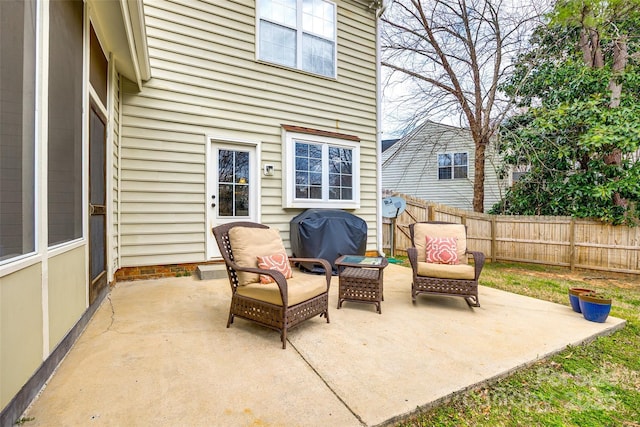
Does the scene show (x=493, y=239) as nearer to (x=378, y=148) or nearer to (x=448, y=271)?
(x=378, y=148)

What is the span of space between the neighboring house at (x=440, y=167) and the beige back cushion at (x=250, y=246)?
10.2 m

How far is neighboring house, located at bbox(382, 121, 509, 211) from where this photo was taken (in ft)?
39.3

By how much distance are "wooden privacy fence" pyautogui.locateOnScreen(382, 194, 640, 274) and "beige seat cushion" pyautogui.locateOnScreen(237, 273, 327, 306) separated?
6035mm

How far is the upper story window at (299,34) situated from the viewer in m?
5.31

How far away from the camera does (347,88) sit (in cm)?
615

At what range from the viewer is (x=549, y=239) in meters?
6.64

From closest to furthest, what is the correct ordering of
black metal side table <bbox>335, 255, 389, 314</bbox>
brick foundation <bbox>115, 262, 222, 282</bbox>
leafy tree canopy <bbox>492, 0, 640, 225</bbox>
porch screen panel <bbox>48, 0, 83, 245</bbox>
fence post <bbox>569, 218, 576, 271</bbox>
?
porch screen panel <bbox>48, 0, 83, 245</bbox> → black metal side table <bbox>335, 255, 389, 314</bbox> → brick foundation <bbox>115, 262, 222, 282</bbox> → leafy tree canopy <bbox>492, 0, 640, 225</bbox> → fence post <bbox>569, 218, 576, 271</bbox>

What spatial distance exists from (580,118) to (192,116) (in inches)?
315

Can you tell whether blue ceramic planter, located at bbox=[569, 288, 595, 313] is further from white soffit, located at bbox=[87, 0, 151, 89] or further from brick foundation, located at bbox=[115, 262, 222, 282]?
white soffit, located at bbox=[87, 0, 151, 89]

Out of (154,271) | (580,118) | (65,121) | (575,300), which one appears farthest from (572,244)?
(65,121)

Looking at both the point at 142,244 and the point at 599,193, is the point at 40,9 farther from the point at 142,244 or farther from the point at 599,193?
the point at 599,193

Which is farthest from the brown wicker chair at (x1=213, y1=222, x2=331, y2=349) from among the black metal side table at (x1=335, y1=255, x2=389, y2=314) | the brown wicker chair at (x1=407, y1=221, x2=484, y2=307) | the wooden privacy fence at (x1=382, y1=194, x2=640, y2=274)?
the wooden privacy fence at (x1=382, y1=194, x2=640, y2=274)

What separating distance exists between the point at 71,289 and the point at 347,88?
18.1ft

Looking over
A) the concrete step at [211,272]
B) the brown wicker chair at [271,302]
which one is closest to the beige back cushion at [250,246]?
the brown wicker chair at [271,302]
